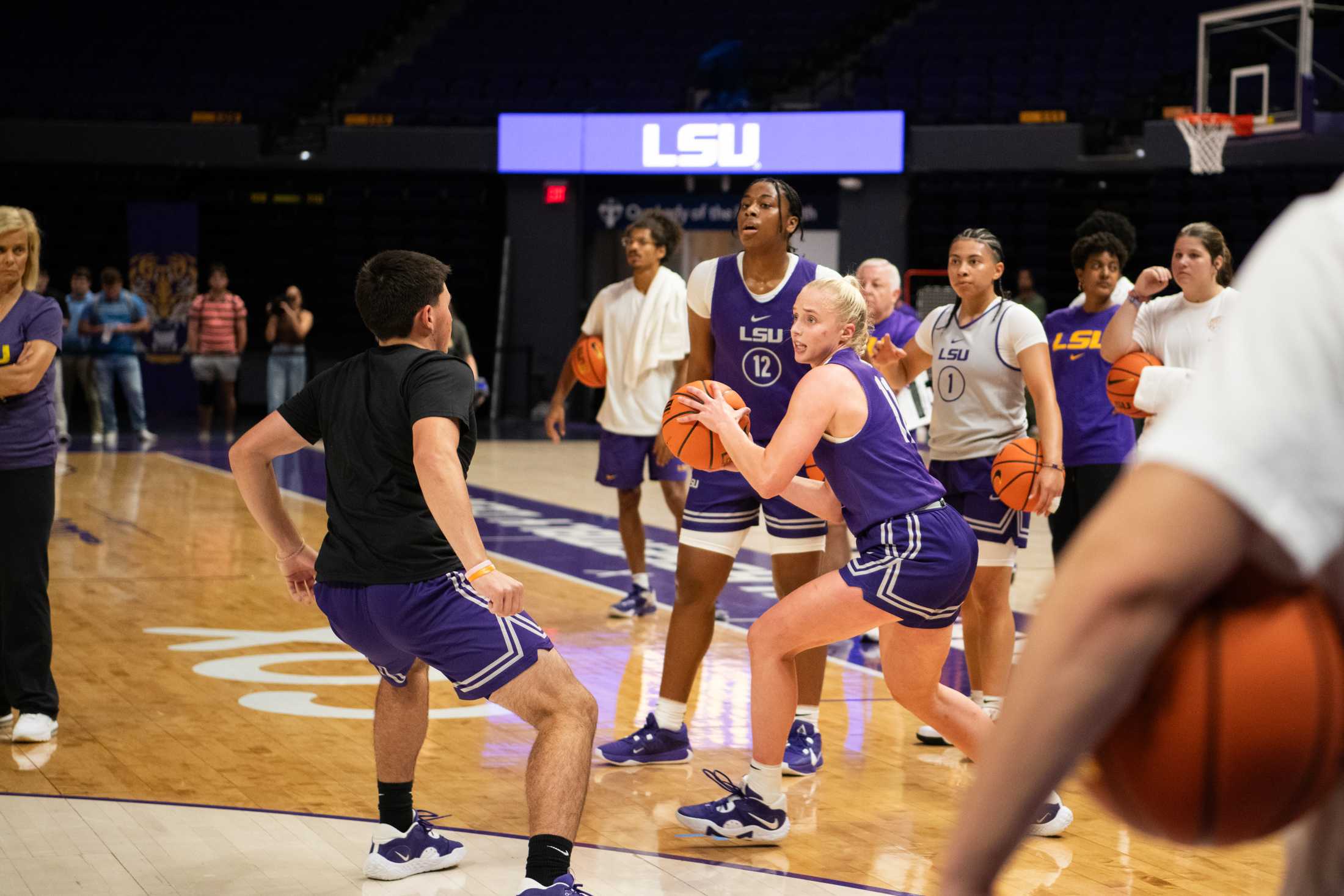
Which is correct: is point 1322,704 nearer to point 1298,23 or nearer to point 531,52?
point 1298,23

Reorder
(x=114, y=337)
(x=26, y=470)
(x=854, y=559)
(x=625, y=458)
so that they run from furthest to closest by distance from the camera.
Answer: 1. (x=114, y=337)
2. (x=625, y=458)
3. (x=26, y=470)
4. (x=854, y=559)

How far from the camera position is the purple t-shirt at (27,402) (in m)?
4.77

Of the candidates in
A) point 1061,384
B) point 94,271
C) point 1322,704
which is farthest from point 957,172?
point 1322,704

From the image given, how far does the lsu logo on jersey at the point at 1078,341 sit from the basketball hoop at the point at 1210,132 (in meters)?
7.06

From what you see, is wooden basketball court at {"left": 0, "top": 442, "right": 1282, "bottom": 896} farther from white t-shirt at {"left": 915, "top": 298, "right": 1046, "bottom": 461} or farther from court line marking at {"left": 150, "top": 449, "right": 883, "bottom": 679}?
white t-shirt at {"left": 915, "top": 298, "right": 1046, "bottom": 461}

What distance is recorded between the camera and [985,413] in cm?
514

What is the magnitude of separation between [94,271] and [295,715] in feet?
54.4

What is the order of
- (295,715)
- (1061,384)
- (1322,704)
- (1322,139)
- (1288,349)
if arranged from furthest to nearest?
1. (1322,139)
2. (1061,384)
3. (295,715)
4. (1322,704)
5. (1288,349)

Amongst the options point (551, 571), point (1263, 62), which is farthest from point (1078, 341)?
point (1263, 62)

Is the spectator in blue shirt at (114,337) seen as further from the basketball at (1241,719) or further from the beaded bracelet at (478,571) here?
the basketball at (1241,719)

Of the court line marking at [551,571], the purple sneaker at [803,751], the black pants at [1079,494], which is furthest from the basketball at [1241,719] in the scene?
the black pants at [1079,494]

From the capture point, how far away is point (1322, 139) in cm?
1620

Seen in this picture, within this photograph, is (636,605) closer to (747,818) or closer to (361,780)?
(361,780)

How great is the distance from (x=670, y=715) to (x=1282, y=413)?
13.2 feet
